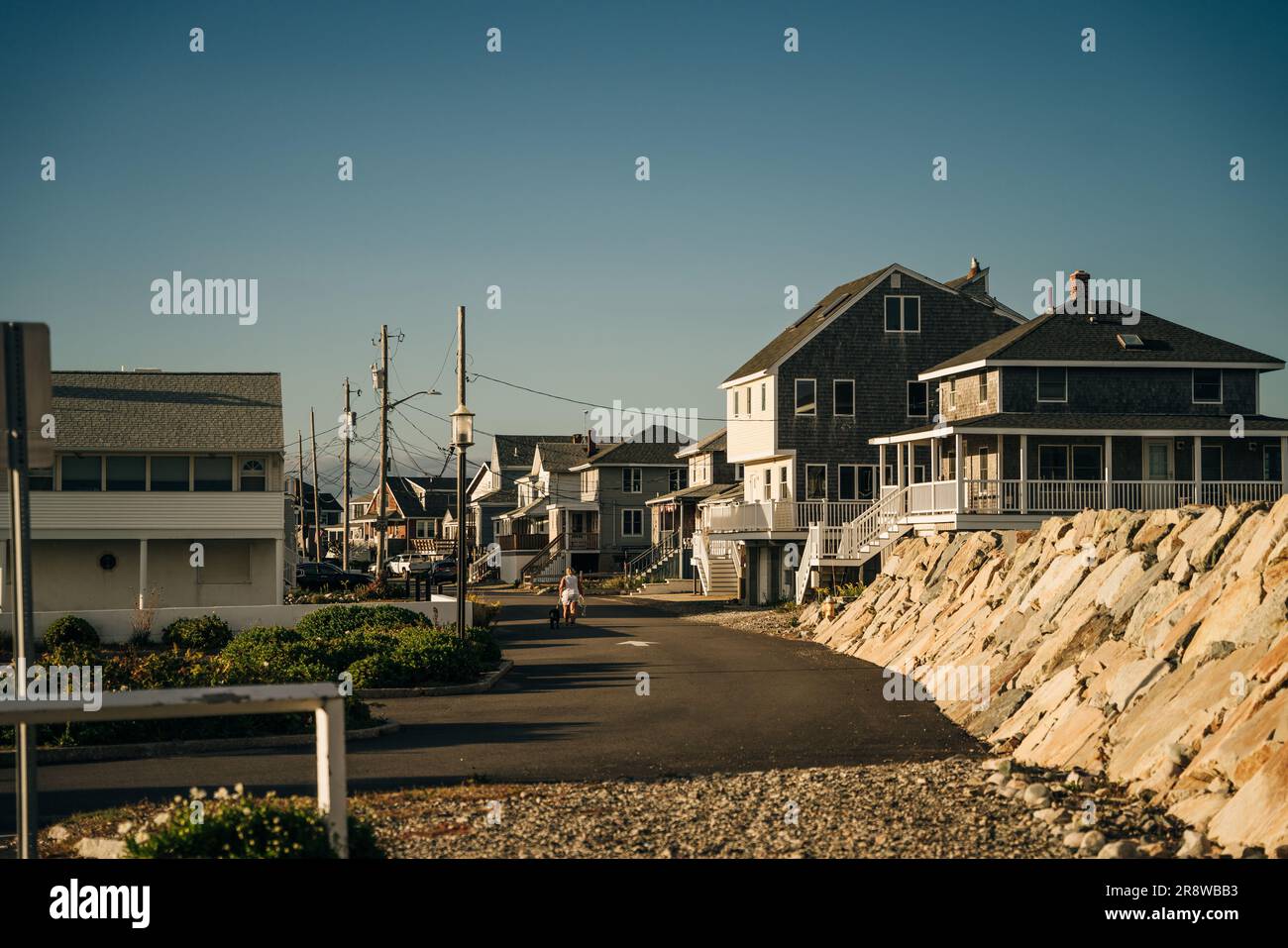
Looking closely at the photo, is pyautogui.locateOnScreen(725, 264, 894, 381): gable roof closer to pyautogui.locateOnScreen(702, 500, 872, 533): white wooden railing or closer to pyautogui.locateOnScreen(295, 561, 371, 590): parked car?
pyautogui.locateOnScreen(702, 500, 872, 533): white wooden railing

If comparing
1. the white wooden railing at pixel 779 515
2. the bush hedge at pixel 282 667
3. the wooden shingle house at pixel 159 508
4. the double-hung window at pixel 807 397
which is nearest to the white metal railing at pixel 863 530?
the white wooden railing at pixel 779 515

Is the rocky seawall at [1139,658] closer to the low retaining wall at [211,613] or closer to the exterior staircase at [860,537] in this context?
the low retaining wall at [211,613]

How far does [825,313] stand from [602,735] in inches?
1485

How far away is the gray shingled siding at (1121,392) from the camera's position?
4159cm

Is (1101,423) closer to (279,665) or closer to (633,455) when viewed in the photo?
(279,665)

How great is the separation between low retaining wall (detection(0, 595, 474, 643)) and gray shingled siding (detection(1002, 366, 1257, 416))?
19.3m

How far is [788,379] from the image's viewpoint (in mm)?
48188

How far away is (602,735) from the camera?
15.9 metres

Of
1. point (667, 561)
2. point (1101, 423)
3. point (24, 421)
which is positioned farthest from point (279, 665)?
point (667, 561)

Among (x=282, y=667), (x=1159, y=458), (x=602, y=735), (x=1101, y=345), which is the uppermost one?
(x=1101, y=345)

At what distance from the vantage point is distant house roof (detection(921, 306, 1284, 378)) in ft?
136
